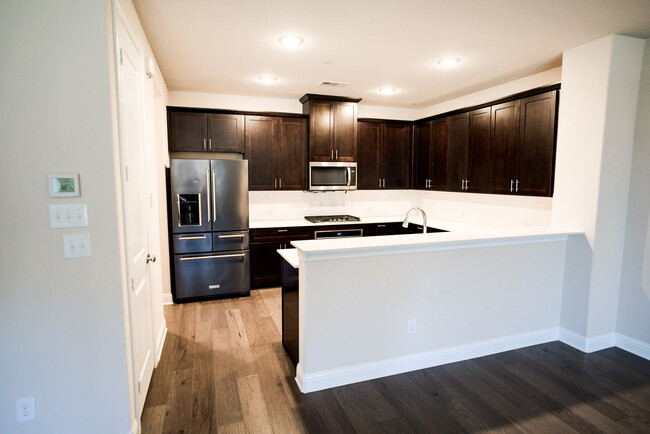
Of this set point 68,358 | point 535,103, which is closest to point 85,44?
point 68,358

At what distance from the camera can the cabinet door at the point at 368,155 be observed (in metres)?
5.37

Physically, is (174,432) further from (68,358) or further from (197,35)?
(197,35)

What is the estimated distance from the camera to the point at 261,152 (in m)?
4.89

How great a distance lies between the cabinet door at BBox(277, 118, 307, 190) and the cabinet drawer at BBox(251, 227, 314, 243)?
2.10 ft

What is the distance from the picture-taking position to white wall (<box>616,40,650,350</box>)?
114 inches

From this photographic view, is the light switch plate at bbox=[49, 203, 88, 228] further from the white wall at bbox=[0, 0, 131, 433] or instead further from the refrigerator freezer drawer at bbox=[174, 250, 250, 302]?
the refrigerator freezer drawer at bbox=[174, 250, 250, 302]

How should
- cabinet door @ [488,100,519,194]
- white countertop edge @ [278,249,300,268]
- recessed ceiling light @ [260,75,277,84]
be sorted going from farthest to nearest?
1. recessed ceiling light @ [260,75,277,84]
2. cabinet door @ [488,100,519,194]
3. white countertop edge @ [278,249,300,268]

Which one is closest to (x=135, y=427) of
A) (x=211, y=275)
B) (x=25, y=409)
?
(x=25, y=409)

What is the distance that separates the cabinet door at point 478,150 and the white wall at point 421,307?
1.40 metres

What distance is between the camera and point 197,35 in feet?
9.18

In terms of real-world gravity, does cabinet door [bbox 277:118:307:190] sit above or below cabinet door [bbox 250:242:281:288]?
above

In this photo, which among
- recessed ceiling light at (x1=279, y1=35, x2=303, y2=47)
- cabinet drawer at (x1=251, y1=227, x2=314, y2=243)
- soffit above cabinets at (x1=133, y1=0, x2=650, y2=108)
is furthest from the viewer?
cabinet drawer at (x1=251, y1=227, x2=314, y2=243)

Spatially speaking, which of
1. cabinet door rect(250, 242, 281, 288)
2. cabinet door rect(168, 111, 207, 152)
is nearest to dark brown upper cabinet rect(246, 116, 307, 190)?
cabinet door rect(168, 111, 207, 152)

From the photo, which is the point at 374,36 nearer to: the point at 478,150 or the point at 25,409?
the point at 478,150
